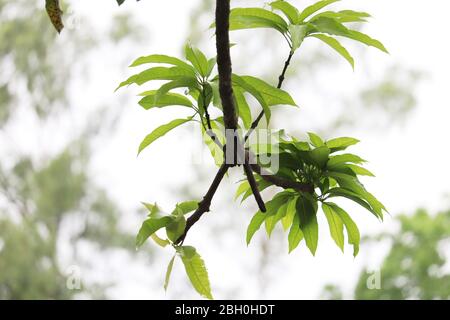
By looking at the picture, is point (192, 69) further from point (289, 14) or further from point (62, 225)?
point (62, 225)

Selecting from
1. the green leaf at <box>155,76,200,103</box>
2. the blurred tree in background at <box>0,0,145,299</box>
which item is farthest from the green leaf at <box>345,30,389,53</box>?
the blurred tree in background at <box>0,0,145,299</box>

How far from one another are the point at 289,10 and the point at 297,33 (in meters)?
0.04

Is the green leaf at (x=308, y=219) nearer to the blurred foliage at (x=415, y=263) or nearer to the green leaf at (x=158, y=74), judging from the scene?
the green leaf at (x=158, y=74)

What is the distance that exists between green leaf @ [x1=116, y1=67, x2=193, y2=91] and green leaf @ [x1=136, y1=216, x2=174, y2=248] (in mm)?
106

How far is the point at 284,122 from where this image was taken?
5.55 meters

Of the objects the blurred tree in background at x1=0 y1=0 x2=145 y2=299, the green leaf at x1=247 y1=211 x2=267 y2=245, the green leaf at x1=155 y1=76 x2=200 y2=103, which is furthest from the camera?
Result: the blurred tree in background at x1=0 y1=0 x2=145 y2=299

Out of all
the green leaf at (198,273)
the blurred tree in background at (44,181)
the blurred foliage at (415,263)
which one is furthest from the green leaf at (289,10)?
the blurred tree in background at (44,181)

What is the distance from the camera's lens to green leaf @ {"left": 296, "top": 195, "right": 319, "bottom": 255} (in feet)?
1.80

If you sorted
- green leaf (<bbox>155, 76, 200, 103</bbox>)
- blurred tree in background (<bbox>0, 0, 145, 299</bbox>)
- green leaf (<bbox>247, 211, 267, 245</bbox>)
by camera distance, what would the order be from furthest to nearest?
1. blurred tree in background (<bbox>0, 0, 145, 299</bbox>)
2. green leaf (<bbox>247, 211, 267, 245</bbox>)
3. green leaf (<bbox>155, 76, 200, 103</bbox>)

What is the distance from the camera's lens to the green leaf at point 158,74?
498 mm

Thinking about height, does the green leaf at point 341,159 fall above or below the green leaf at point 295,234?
above

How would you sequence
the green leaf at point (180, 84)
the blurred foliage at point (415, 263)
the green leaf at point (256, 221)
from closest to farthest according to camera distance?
the green leaf at point (180, 84), the green leaf at point (256, 221), the blurred foliage at point (415, 263)

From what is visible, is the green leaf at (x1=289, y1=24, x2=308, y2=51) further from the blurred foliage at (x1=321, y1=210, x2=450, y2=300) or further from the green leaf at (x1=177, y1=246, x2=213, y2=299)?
the blurred foliage at (x1=321, y1=210, x2=450, y2=300)

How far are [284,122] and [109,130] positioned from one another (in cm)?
147
